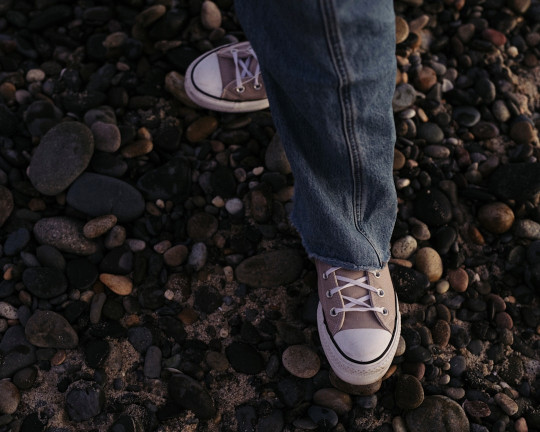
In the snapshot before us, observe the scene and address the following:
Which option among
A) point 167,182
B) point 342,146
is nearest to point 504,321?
point 342,146

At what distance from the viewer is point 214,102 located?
7.18 feet

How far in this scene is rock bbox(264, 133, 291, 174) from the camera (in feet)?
6.99

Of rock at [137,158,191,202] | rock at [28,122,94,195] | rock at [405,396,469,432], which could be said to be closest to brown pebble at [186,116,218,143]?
rock at [137,158,191,202]

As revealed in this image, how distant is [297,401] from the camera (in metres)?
1.73

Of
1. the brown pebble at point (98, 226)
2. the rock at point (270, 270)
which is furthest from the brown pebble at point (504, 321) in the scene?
the brown pebble at point (98, 226)

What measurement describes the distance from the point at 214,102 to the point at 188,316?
37.5 inches

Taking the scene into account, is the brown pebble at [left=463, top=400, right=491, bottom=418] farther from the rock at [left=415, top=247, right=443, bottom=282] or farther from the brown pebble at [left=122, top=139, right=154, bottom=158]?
the brown pebble at [left=122, top=139, right=154, bottom=158]

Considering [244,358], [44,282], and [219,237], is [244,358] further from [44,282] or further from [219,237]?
[44,282]

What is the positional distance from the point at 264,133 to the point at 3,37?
1.42 metres

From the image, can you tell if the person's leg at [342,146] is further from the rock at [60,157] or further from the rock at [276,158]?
the rock at [60,157]

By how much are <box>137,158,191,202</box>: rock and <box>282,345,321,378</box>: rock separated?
805 mm

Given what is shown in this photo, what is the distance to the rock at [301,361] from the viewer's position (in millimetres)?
1771

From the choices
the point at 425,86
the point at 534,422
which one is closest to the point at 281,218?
the point at 425,86

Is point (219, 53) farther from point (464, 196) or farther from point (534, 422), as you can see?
point (534, 422)
